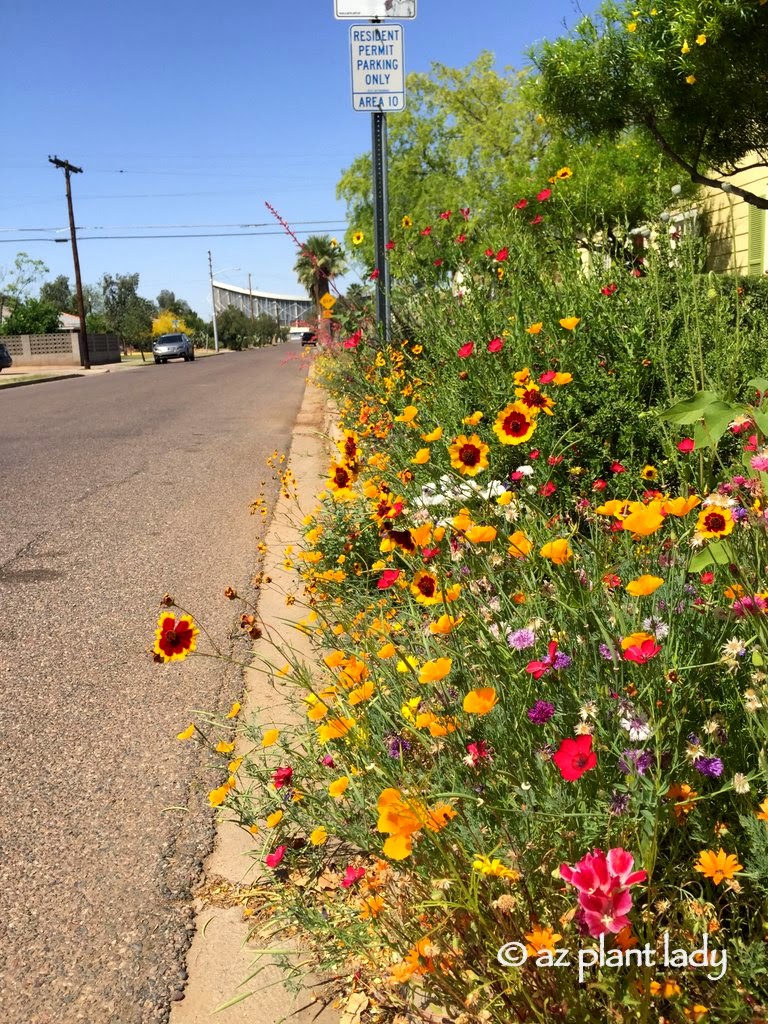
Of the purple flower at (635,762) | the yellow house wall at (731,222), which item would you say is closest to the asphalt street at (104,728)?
the purple flower at (635,762)

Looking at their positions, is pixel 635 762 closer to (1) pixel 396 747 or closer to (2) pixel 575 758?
(2) pixel 575 758

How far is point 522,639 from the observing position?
1749 mm

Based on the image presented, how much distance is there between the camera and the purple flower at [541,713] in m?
1.62

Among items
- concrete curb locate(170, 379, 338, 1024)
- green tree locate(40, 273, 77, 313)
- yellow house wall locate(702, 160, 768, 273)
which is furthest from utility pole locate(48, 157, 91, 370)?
green tree locate(40, 273, 77, 313)

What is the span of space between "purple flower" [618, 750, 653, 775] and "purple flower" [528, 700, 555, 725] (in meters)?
0.15

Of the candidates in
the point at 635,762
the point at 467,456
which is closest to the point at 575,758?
the point at 635,762

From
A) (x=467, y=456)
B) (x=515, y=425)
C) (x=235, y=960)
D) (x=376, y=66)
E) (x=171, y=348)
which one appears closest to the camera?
(x=235, y=960)

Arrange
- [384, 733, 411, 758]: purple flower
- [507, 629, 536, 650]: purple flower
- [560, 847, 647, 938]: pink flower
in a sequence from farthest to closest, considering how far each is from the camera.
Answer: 1. [384, 733, 411, 758]: purple flower
2. [507, 629, 536, 650]: purple flower
3. [560, 847, 647, 938]: pink flower

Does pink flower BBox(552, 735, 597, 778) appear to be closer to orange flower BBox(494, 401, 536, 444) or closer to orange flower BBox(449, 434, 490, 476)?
orange flower BBox(449, 434, 490, 476)

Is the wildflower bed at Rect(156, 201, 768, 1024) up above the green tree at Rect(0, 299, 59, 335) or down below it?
below

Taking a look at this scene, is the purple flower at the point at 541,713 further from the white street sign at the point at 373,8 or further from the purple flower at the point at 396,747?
the white street sign at the point at 373,8

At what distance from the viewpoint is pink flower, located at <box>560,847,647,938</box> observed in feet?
3.77

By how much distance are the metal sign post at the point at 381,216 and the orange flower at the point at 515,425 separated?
4886 millimetres

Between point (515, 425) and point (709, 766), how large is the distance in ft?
3.34
